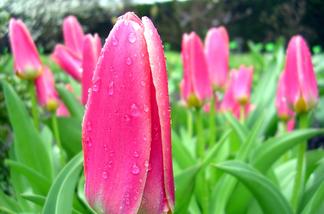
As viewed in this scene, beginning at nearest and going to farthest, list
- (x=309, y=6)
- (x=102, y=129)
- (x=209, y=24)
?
1. (x=102, y=129)
2. (x=209, y=24)
3. (x=309, y=6)

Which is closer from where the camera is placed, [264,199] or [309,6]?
[264,199]

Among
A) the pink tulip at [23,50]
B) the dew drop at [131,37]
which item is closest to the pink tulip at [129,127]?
the dew drop at [131,37]

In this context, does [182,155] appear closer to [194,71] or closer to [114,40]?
[194,71]

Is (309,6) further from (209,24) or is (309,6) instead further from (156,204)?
(156,204)

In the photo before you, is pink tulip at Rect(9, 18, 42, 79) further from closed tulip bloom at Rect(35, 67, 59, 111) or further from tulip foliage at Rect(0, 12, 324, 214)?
closed tulip bloom at Rect(35, 67, 59, 111)

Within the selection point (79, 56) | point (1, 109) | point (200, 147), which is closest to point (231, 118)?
point (200, 147)
